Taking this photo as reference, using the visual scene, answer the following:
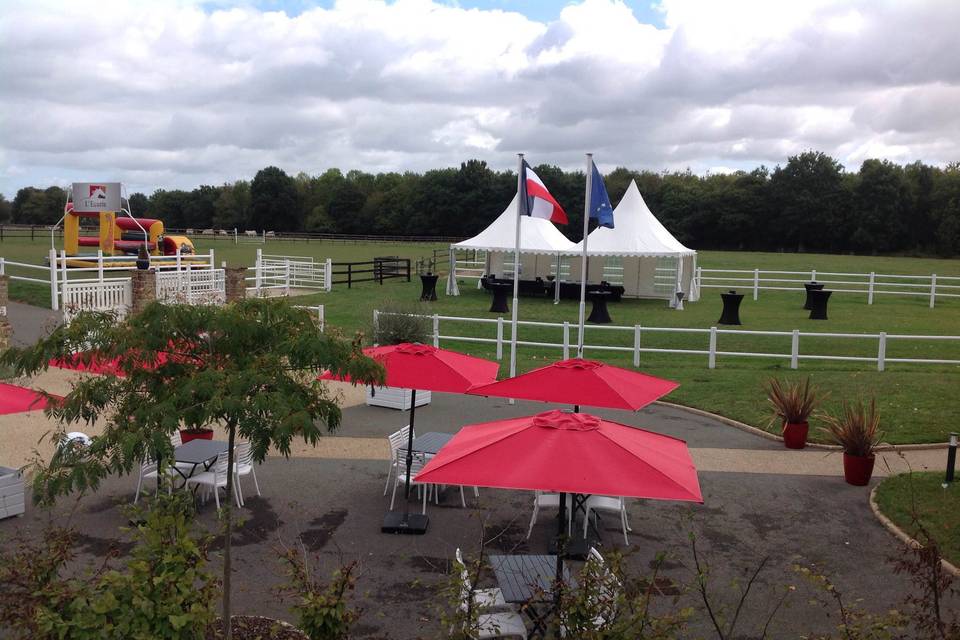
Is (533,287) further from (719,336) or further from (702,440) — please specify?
(702,440)

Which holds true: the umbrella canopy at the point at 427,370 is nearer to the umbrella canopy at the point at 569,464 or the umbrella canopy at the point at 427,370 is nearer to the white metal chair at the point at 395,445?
the white metal chair at the point at 395,445

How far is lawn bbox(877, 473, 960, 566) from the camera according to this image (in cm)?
853

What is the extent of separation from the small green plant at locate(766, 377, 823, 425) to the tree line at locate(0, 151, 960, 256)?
76.3 metres

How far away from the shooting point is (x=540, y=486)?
5.80 metres

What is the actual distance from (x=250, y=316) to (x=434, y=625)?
283 centimetres

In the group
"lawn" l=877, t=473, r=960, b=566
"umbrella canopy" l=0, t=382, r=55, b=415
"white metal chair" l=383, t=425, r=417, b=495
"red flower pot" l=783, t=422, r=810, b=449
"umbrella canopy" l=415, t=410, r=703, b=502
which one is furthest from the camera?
"red flower pot" l=783, t=422, r=810, b=449

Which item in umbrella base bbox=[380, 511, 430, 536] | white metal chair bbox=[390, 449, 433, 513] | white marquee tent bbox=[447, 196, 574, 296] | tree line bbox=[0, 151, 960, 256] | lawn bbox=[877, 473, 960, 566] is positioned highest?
tree line bbox=[0, 151, 960, 256]

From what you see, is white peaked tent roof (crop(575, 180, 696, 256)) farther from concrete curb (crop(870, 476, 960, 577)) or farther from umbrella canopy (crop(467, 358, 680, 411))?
umbrella canopy (crop(467, 358, 680, 411))

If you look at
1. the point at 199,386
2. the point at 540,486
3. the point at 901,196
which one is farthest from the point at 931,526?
the point at 901,196


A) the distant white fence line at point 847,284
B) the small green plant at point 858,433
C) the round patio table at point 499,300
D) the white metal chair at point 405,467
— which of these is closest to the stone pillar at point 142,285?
the round patio table at point 499,300

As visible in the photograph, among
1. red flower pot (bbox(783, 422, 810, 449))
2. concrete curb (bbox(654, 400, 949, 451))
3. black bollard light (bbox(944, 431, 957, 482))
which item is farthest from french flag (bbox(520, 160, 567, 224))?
black bollard light (bbox(944, 431, 957, 482))

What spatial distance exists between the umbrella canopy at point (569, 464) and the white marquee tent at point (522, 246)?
79.7ft

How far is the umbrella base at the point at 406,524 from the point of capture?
871 centimetres

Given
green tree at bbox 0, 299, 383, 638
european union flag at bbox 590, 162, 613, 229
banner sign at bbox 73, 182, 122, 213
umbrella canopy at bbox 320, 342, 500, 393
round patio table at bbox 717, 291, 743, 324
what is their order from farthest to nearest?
banner sign at bbox 73, 182, 122, 213
round patio table at bbox 717, 291, 743, 324
european union flag at bbox 590, 162, 613, 229
umbrella canopy at bbox 320, 342, 500, 393
green tree at bbox 0, 299, 383, 638
